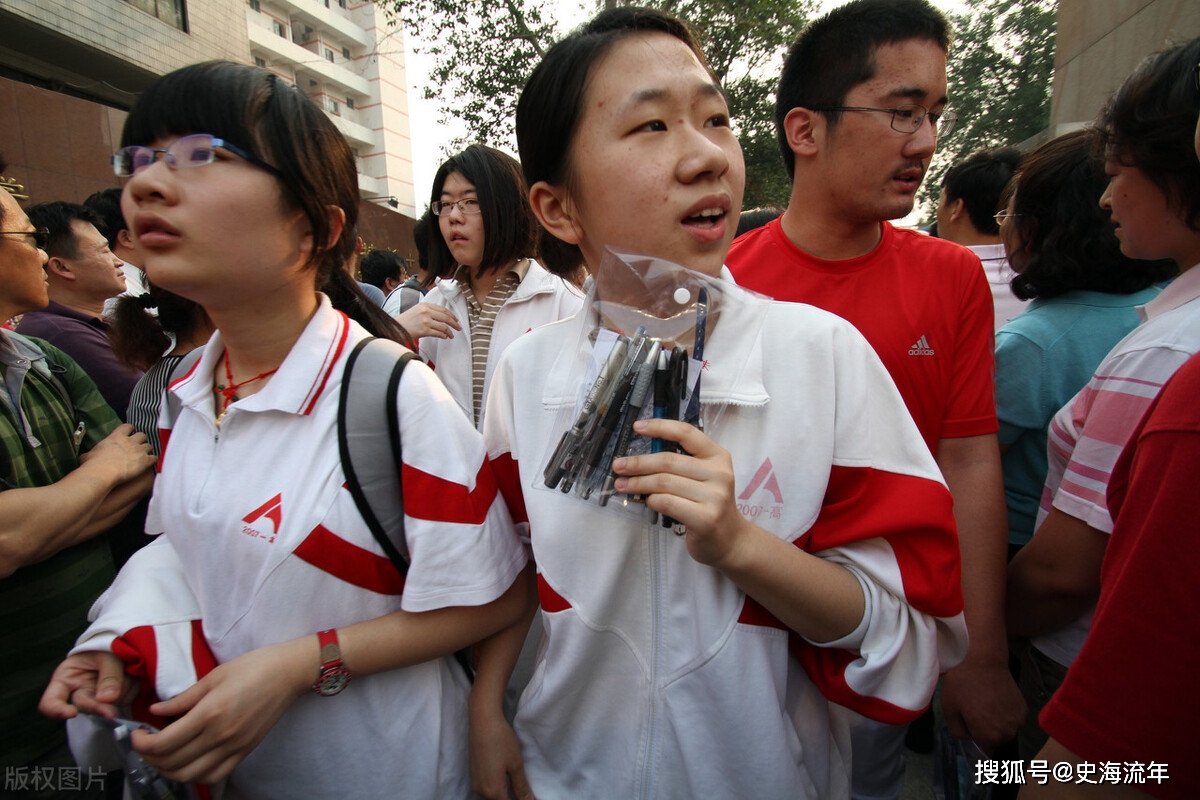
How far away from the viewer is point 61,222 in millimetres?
3389

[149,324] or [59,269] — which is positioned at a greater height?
[59,269]

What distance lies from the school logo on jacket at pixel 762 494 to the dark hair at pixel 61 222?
4.00 m

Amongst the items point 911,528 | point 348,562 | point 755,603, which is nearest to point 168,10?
point 348,562

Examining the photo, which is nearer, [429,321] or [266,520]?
[266,520]

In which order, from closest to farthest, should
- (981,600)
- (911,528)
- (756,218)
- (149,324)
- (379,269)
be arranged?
(911,528) → (981,600) → (149,324) → (756,218) → (379,269)

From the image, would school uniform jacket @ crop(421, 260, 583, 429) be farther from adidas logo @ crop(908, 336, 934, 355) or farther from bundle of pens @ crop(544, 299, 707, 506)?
bundle of pens @ crop(544, 299, 707, 506)

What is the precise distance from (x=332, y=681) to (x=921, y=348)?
173cm

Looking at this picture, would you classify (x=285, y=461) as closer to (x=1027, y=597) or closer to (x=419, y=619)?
(x=419, y=619)

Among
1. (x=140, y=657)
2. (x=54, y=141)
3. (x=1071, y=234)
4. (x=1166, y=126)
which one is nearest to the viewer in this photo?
(x=140, y=657)

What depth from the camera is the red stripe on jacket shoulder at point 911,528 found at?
1.05m

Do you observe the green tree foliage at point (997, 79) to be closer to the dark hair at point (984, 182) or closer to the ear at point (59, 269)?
the dark hair at point (984, 182)

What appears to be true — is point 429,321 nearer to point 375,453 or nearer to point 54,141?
point 375,453

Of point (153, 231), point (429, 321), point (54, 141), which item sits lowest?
point (429, 321)

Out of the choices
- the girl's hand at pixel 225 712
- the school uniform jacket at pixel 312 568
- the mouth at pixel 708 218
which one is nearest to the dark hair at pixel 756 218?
the mouth at pixel 708 218
